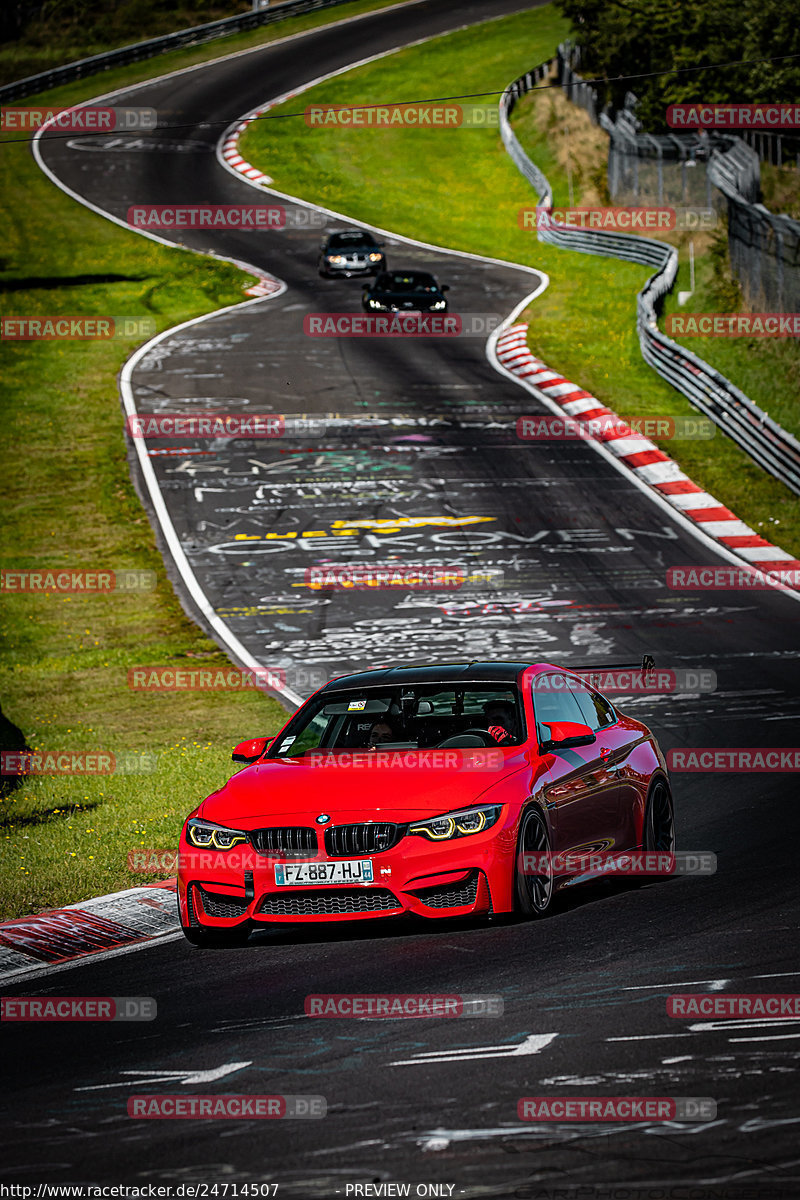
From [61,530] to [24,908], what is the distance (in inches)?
702

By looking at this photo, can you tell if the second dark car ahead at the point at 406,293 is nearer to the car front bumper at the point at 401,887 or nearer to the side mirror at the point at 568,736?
the side mirror at the point at 568,736

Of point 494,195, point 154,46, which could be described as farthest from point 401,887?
point 154,46

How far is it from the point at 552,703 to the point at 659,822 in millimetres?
1126

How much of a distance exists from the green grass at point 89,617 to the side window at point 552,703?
2.85 m

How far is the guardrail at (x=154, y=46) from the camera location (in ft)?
244

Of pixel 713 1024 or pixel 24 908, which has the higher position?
pixel 713 1024

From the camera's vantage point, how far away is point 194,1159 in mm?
5727

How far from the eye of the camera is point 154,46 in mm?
81875

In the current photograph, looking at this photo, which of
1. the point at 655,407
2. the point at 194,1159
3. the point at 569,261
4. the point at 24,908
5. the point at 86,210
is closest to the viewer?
the point at 194,1159

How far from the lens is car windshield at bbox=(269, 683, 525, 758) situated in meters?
9.89

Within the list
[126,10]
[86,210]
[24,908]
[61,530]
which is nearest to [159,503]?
[61,530]

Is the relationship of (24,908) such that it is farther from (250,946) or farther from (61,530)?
(61,530)

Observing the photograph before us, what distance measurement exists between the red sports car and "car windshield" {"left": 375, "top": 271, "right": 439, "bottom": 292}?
32615mm

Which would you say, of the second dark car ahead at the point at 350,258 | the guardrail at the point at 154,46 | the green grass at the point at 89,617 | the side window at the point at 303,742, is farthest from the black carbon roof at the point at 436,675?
the guardrail at the point at 154,46
